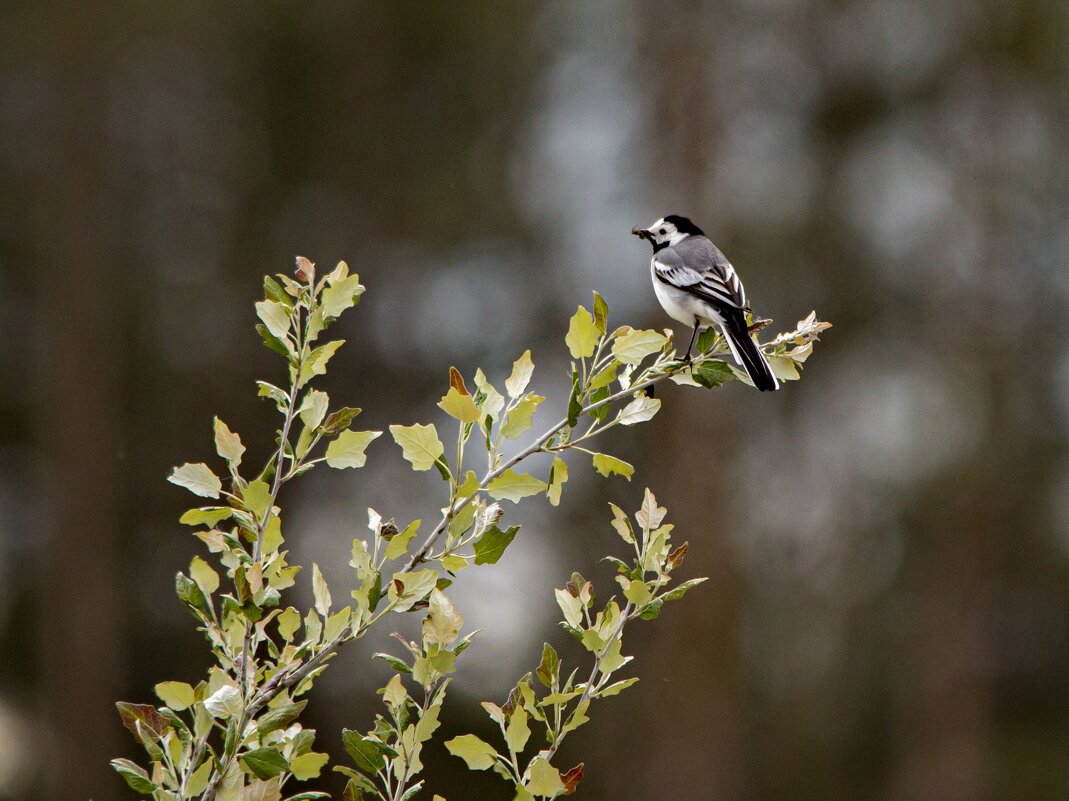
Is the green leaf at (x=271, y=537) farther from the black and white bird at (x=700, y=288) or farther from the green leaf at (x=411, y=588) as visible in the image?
the black and white bird at (x=700, y=288)

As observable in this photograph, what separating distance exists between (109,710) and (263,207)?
5.44 m

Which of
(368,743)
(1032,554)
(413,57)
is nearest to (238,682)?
(368,743)

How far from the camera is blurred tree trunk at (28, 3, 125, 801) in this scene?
10641 millimetres

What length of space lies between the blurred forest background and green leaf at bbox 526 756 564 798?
9.05 meters

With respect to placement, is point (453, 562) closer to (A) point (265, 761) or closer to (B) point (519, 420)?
(B) point (519, 420)

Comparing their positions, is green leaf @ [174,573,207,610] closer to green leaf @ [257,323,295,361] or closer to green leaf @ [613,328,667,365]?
green leaf @ [257,323,295,361]

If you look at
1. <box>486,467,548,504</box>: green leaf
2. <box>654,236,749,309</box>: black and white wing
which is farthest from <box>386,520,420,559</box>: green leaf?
<box>654,236,749,309</box>: black and white wing

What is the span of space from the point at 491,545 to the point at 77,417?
1067 centimetres

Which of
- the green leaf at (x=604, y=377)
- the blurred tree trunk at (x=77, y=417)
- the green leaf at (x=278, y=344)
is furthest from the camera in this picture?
the blurred tree trunk at (x=77, y=417)

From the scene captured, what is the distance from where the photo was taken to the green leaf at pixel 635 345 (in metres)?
1.82

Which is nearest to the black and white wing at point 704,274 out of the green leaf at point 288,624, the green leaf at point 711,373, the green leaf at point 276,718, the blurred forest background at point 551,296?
the green leaf at point 711,373

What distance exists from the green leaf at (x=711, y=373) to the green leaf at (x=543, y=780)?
712 mm

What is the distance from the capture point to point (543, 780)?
1576mm

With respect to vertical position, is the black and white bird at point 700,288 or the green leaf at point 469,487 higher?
the black and white bird at point 700,288
